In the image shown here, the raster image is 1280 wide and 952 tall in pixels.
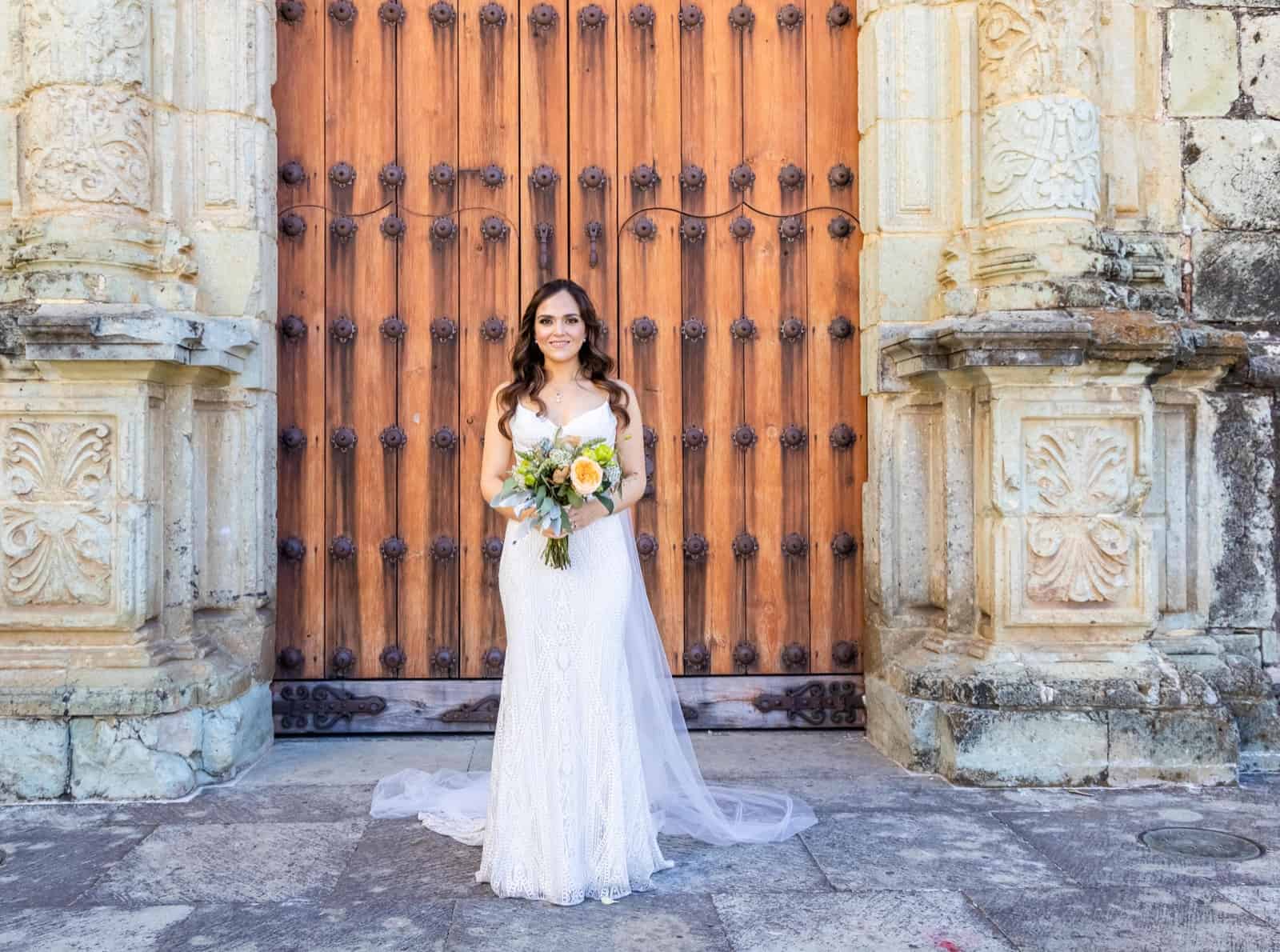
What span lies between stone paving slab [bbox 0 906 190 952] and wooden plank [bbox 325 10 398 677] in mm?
1722

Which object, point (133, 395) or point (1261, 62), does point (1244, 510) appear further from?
point (133, 395)

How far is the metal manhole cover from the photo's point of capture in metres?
3.06

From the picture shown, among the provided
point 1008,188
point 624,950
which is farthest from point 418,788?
point 1008,188

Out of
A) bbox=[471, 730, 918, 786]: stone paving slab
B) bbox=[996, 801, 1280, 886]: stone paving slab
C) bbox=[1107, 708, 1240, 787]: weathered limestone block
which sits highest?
bbox=[1107, 708, 1240, 787]: weathered limestone block

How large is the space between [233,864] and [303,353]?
2048mm

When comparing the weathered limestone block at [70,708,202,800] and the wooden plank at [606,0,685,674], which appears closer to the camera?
the weathered limestone block at [70,708,202,800]

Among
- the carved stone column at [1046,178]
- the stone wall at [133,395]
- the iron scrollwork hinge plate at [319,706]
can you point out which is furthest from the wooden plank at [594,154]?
the iron scrollwork hinge plate at [319,706]

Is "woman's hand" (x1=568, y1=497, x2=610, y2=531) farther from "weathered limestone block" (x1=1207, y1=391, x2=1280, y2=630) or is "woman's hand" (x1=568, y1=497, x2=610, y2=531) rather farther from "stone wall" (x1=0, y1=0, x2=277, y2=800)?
"weathered limestone block" (x1=1207, y1=391, x2=1280, y2=630)

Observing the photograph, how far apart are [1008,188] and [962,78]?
48 centimetres

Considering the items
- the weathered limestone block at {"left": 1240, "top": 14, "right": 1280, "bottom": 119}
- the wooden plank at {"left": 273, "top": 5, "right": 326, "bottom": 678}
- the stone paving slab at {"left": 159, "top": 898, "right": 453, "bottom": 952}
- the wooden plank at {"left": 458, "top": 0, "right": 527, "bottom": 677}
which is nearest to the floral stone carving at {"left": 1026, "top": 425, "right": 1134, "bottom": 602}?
the weathered limestone block at {"left": 1240, "top": 14, "right": 1280, "bottom": 119}

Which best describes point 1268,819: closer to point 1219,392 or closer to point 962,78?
point 1219,392

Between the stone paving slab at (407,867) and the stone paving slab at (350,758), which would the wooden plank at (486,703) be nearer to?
the stone paving slab at (350,758)

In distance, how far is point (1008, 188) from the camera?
3988mm

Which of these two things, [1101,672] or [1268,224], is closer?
[1101,672]
